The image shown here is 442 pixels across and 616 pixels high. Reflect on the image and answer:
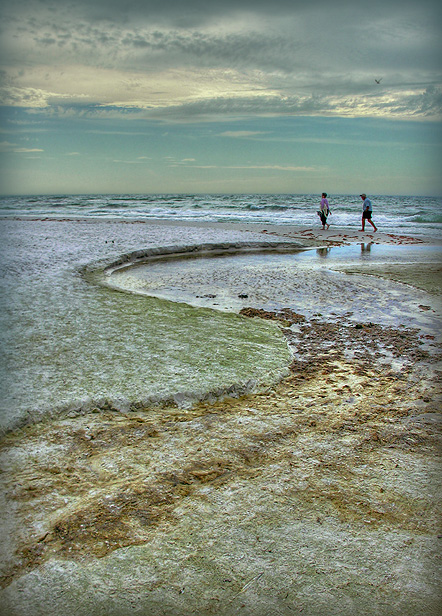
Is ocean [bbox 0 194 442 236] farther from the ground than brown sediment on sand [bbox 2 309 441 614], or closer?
farther from the ground

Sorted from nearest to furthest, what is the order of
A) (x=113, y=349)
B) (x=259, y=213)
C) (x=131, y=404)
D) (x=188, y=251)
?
(x=131, y=404) → (x=113, y=349) → (x=188, y=251) → (x=259, y=213)

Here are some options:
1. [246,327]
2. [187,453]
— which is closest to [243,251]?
[246,327]

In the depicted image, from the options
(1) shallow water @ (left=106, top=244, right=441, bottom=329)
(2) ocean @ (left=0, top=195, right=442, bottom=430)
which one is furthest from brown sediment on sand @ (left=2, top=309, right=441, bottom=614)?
(1) shallow water @ (left=106, top=244, right=441, bottom=329)

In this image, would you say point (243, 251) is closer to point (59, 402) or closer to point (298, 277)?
point (298, 277)

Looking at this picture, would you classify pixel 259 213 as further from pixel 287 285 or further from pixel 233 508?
pixel 233 508

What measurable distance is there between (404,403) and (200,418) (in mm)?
1581

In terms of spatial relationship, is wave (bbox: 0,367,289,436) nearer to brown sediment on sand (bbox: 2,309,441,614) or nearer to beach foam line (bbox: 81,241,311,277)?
brown sediment on sand (bbox: 2,309,441,614)

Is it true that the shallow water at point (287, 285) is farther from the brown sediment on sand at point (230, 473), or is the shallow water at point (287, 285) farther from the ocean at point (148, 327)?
the brown sediment on sand at point (230, 473)

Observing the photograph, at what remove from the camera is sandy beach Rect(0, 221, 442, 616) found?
1630 millimetres

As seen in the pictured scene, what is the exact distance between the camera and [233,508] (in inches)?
85.0

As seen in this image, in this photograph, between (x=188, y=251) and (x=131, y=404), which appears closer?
(x=131, y=404)

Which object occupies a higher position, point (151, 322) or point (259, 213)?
point (259, 213)

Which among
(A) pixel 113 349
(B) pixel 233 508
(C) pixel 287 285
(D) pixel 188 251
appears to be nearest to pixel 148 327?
(A) pixel 113 349

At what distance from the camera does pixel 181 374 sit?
12.1 ft
